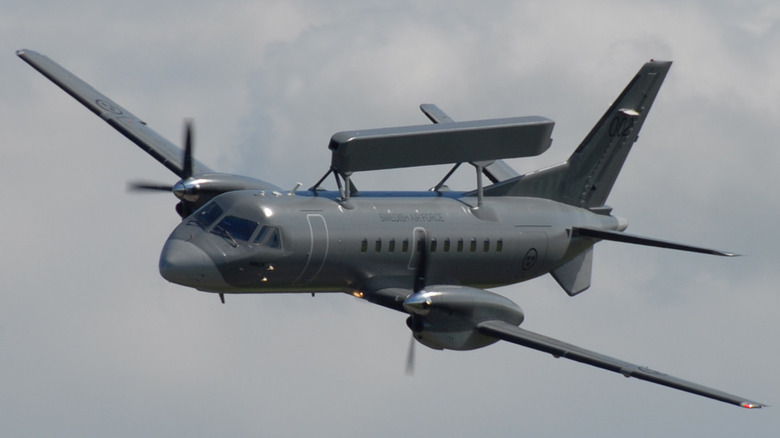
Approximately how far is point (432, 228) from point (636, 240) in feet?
20.5

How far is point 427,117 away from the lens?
55125 mm

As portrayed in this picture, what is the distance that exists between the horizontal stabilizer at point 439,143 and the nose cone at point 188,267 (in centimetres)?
444

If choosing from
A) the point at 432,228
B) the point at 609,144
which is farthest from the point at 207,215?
the point at 609,144

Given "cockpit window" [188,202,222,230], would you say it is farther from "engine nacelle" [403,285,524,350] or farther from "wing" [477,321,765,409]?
"wing" [477,321,765,409]

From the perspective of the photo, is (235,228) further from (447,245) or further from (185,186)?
(447,245)

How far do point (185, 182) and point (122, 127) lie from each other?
17.3 feet

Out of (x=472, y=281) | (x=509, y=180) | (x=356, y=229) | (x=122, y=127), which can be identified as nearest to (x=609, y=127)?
(x=509, y=180)

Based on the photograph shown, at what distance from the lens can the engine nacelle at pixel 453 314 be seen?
139 feet

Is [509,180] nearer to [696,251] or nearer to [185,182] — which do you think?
[696,251]

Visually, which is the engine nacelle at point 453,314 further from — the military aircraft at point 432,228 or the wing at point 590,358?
the wing at point 590,358

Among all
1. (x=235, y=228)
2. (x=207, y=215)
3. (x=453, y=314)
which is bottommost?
(x=453, y=314)

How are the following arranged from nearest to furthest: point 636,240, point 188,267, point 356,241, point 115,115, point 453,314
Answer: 1. point 188,267
2. point 453,314
3. point 356,241
4. point 636,240
5. point 115,115

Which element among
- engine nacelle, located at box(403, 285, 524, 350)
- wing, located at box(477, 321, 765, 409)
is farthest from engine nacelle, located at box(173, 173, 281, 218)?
wing, located at box(477, 321, 765, 409)

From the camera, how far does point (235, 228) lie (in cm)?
4356
